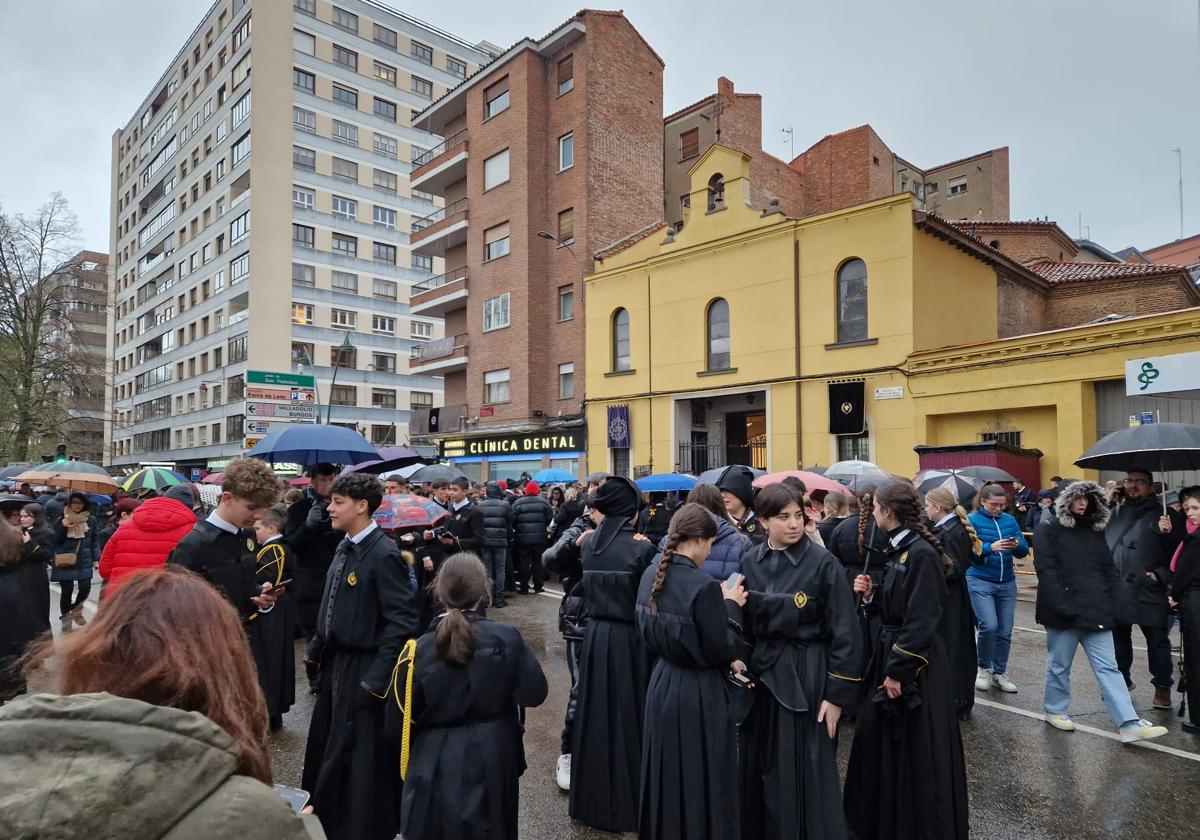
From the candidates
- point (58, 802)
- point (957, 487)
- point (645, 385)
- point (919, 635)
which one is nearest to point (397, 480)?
point (957, 487)

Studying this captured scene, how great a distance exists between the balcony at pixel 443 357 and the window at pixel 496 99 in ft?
33.1

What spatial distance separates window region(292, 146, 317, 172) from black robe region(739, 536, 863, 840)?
170 ft

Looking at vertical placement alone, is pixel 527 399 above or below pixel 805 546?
above

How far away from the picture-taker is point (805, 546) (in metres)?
4.06

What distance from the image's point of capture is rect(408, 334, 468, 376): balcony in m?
33.3

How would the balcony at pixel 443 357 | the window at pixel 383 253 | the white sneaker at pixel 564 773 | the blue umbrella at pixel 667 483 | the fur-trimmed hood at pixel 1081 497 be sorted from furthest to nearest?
the window at pixel 383 253 → the balcony at pixel 443 357 → the blue umbrella at pixel 667 483 → the fur-trimmed hood at pixel 1081 497 → the white sneaker at pixel 564 773

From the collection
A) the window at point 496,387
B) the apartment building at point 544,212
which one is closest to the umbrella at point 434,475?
the apartment building at point 544,212

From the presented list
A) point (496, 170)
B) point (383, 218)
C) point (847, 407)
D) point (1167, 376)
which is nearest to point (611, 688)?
point (1167, 376)

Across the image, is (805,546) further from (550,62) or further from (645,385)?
→ (550,62)

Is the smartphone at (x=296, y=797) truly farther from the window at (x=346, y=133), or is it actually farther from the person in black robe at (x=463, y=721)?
the window at (x=346, y=133)

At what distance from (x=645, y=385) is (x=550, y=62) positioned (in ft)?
50.7

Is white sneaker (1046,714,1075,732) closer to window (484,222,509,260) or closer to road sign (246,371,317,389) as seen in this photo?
road sign (246,371,317,389)

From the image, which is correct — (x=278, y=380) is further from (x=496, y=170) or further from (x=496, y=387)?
(x=496, y=170)

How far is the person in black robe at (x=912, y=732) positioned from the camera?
13.1 feet
